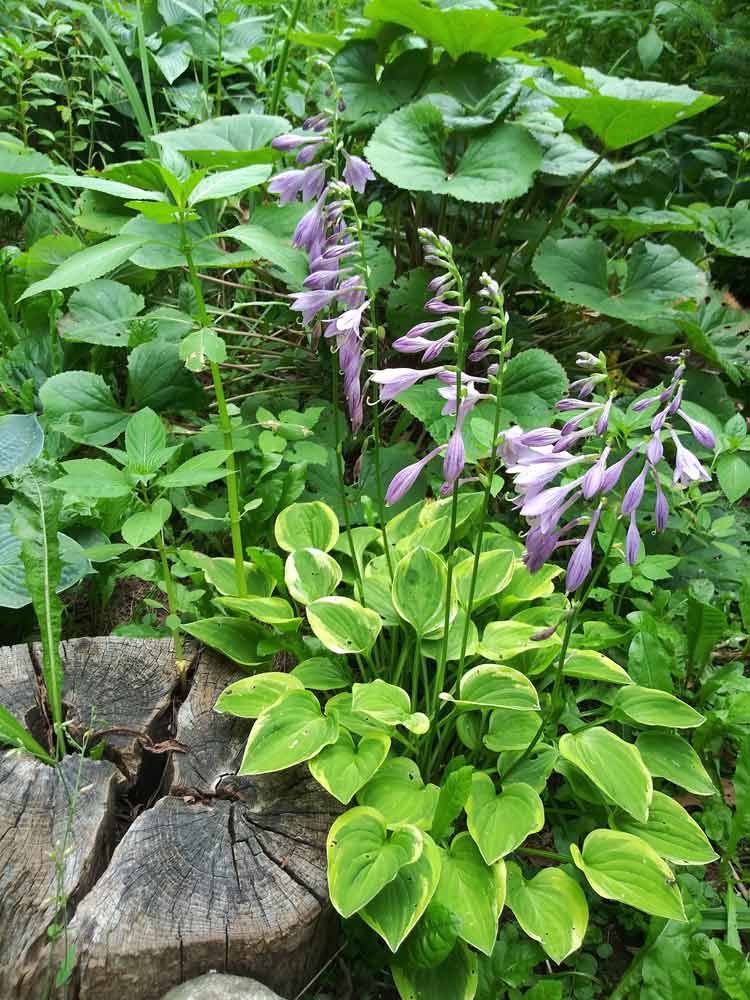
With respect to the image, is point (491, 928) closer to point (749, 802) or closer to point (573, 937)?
point (573, 937)

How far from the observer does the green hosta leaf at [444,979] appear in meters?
1.40

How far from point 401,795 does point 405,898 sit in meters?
0.21

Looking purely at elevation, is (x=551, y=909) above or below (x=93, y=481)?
below

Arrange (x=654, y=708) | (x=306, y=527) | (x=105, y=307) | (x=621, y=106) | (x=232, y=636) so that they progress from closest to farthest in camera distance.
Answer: (x=654, y=708), (x=232, y=636), (x=306, y=527), (x=621, y=106), (x=105, y=307)

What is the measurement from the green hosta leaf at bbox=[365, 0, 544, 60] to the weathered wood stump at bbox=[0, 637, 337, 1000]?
6.97ft

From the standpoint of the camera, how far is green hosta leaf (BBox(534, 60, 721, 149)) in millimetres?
2393

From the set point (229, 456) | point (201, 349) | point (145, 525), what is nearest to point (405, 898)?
point (145, 525)

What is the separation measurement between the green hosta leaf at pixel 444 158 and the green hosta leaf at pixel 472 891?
176 cm

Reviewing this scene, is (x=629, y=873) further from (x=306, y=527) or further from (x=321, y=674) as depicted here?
Result: (x=306, y=527)

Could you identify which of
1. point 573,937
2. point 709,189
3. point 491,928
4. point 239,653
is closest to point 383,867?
point 491,928

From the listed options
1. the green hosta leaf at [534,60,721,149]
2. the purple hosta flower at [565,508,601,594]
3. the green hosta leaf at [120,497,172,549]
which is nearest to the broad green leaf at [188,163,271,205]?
the green hosta leaf at [120,497,172,549]

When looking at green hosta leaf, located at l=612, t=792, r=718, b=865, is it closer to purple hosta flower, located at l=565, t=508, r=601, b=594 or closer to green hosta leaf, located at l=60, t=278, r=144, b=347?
purple hosta flower, located at l=565, t=508, r=601, b=594

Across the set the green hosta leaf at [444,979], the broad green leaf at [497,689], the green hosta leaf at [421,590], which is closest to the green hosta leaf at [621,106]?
the green hosta leaf at [421,590]

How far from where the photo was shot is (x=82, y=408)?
7.18 feet
